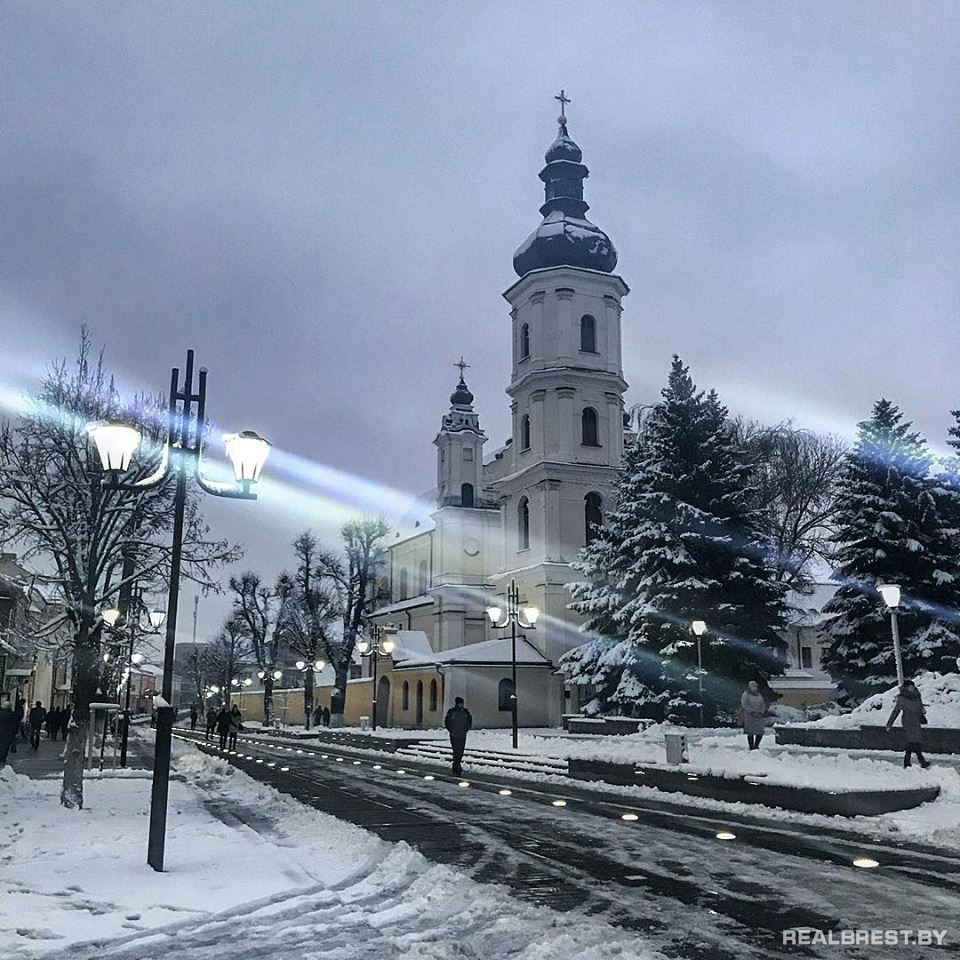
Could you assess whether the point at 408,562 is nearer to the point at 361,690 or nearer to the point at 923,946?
the point at 361,690

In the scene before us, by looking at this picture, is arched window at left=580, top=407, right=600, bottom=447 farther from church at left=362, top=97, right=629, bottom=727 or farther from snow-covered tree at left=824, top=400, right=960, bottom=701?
snow-covered tree at left=824, top=400, right=960, bottom=701

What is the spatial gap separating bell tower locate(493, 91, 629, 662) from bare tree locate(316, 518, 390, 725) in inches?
449

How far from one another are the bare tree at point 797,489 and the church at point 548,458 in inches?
297

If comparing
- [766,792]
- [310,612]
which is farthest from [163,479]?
[310,612]

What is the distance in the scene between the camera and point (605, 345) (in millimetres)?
52219

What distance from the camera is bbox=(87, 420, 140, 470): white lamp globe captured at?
30.0 ft

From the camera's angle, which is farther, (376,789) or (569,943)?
(376,789)

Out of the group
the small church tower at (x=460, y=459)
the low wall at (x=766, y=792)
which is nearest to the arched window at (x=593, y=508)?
the small church tower at (x=460, y=459)

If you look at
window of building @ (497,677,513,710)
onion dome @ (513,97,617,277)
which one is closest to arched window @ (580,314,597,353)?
onion dome @ (513,97,617,277)

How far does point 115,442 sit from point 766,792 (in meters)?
11.0

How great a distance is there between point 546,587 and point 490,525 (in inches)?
610

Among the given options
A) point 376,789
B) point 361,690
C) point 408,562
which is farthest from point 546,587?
point 376,789

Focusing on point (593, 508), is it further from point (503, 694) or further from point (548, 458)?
point (503, 694)

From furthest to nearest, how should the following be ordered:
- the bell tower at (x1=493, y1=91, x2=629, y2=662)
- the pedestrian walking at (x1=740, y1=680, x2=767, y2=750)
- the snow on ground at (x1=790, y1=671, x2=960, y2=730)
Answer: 1. the bell tower at (x1=493, y1=91, x2=629, y2=662)
2. the pedestrian walking at (x1=740, y1=680, x2=767, y2=750)
3. the snow on ground at (x1=790, y1=671, x2=960, y2=730)
